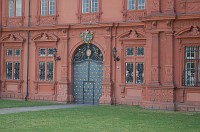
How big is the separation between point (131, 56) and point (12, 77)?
940 cm

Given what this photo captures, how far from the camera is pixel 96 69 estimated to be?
27.6 m

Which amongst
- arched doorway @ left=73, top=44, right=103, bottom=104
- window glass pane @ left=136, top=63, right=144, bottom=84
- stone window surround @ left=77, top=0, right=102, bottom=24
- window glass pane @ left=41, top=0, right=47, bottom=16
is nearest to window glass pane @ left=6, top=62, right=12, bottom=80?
window glass pane @ left=41, top=0, right=47, bottom=16

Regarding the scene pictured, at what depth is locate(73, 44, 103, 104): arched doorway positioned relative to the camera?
1084 inches

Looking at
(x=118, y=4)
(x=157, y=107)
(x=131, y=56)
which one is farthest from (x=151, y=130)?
(x=118, y=4)

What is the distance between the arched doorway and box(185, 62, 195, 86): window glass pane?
20.5 ft

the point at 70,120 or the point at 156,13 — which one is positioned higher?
the point at 156,13

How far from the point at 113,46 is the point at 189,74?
5.69 meters

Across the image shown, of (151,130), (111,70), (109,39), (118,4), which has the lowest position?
(151,130)

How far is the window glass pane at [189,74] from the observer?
23.1m

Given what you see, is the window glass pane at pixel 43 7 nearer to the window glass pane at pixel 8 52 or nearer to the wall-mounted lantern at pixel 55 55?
the wall-mounted lantern at pixel 55 55

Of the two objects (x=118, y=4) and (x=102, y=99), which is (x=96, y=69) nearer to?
(x=102, y=99)

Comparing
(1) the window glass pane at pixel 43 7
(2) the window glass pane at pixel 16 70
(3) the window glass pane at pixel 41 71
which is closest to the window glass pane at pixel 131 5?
(1) the window glass pane at pixel 43 7

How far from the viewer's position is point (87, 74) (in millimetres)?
27922

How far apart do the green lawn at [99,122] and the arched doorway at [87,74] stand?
611cm
